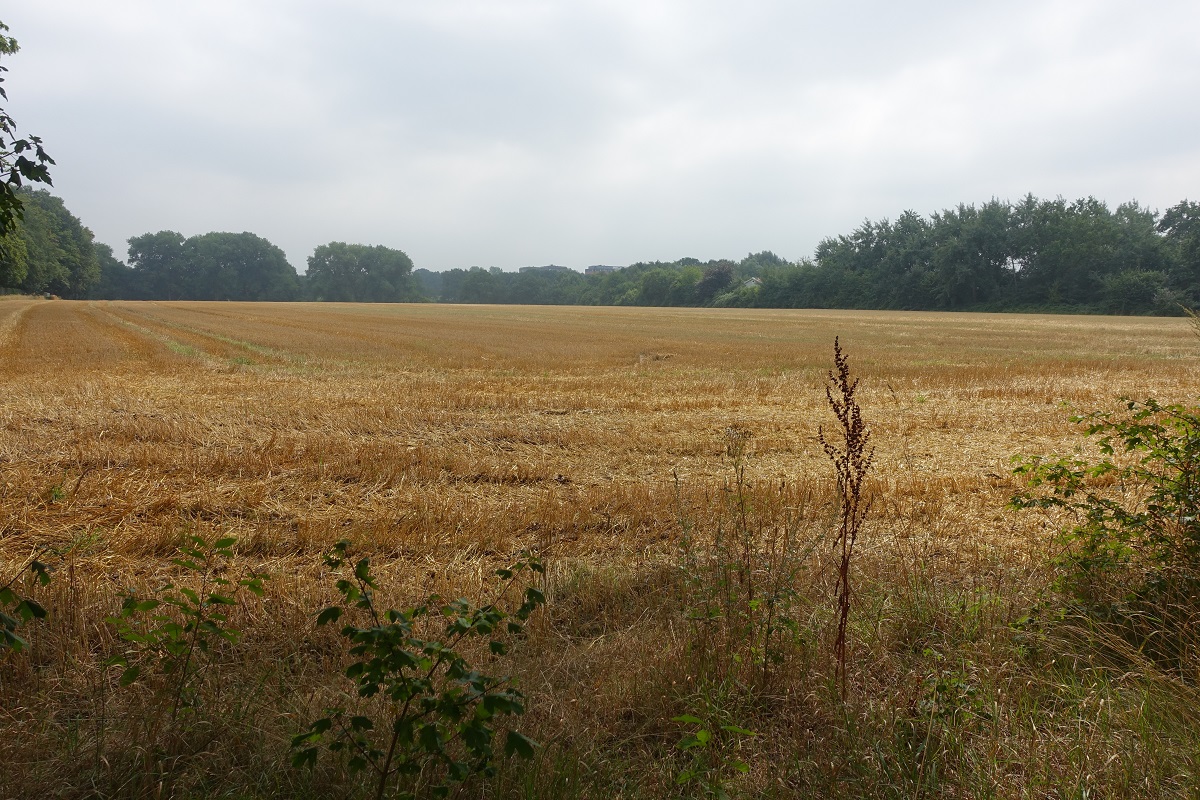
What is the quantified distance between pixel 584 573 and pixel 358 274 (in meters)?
186

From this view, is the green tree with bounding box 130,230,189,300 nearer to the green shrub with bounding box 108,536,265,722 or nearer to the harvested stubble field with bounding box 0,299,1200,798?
the harvested stubble field with bounding box 0,299,1200,798

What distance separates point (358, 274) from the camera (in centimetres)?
17825

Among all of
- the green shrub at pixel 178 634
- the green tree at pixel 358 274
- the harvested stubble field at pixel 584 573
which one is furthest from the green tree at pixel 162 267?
the green shrub at pixel 178 634

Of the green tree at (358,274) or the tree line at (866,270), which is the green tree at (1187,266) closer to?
the tree line at (866,270)

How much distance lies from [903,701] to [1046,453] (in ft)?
27.1

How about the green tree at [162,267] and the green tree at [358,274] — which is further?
the green tree at [358,274]

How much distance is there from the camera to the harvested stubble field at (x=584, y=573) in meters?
3.20

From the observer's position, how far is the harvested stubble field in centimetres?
320

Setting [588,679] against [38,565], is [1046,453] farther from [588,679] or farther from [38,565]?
[38,565]

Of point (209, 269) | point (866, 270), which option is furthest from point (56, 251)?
point (866, 270)

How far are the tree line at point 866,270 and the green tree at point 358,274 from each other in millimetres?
355

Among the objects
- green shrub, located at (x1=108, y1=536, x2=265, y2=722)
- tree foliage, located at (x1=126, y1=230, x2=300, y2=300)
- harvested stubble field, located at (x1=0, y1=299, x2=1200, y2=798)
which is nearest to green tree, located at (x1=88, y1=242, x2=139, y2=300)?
tree foliage, located at (x1=126, y1=230, x2=300, y2=300)

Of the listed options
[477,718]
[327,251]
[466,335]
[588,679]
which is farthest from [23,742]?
[327,251]

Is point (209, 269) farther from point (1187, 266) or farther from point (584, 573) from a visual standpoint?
point (584, 573)
